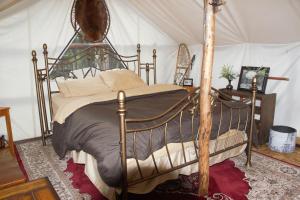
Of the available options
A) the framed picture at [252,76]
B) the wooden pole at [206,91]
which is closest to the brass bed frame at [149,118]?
the wooden pole at [206,91]

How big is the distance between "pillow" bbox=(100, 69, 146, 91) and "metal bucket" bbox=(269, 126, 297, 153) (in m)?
1.91

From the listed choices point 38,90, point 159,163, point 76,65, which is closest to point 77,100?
point 38,90

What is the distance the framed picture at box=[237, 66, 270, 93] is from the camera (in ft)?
11.8

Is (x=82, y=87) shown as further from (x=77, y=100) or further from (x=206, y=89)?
(x=206, y=89)

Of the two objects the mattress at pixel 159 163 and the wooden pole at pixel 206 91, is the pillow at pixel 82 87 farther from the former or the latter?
the wooden pole at pixel 206 91

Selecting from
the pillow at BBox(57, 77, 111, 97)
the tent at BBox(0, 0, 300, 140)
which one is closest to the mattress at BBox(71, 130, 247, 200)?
the pillow at BBox(57, 77, 111, 97)

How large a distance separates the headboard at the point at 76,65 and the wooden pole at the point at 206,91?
2.19 m

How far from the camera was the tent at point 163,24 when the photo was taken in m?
3.16

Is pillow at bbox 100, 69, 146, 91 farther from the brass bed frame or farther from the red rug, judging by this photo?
the red rug

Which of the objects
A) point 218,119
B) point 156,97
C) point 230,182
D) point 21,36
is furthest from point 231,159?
point 21,36

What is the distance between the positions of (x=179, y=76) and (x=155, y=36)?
2.84 ft

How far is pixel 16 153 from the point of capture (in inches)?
124

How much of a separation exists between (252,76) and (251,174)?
1.64 meters

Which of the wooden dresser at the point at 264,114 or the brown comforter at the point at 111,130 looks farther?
the wooden dresser at the point at 264,114
